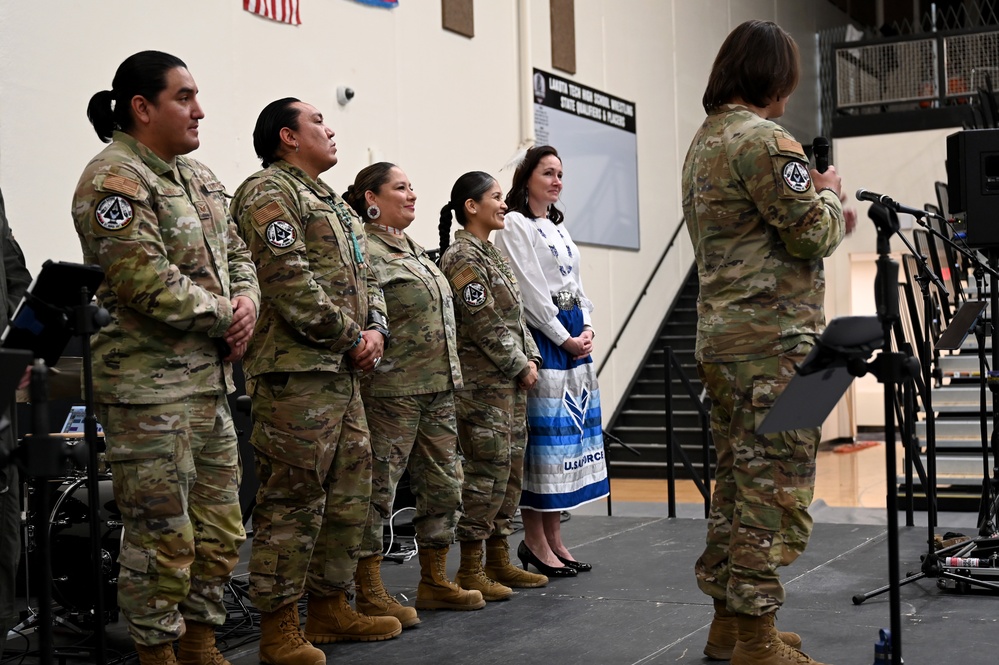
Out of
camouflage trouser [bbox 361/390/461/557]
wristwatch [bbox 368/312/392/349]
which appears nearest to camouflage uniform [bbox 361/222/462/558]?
camouflage trouser [bbox 361/390/461/557]

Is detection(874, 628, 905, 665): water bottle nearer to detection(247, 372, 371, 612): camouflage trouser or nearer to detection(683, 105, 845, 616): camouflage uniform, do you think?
detection(683, 105, 845, 616): camouflage uniform

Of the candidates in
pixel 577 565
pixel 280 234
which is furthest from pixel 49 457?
pixel 577 565

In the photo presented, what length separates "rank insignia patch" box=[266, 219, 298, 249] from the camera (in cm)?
Answer: 297

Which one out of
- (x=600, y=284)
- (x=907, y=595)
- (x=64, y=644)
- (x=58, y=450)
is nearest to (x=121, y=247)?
(x=58, y=450)

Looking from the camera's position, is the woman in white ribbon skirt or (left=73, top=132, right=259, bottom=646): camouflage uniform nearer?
(left=73, top=132, right=259, bottom=646): camouflage uniform

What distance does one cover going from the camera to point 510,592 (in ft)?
12.5

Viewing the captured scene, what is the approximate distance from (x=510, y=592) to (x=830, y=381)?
6.26ft

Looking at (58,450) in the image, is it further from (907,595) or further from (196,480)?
(907,595)

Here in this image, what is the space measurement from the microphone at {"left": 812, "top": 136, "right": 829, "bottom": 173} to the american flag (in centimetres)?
379

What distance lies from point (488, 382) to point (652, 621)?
988 millimetres

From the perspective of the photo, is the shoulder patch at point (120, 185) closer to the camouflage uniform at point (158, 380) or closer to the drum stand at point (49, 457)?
the camouflage uniform at point (158, 380)

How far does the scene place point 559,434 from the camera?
4156mm

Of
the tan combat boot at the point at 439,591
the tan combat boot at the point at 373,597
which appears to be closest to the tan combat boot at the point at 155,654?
the tan combat boot at the point at 373,597

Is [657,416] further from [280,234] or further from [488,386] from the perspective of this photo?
[280,234]
